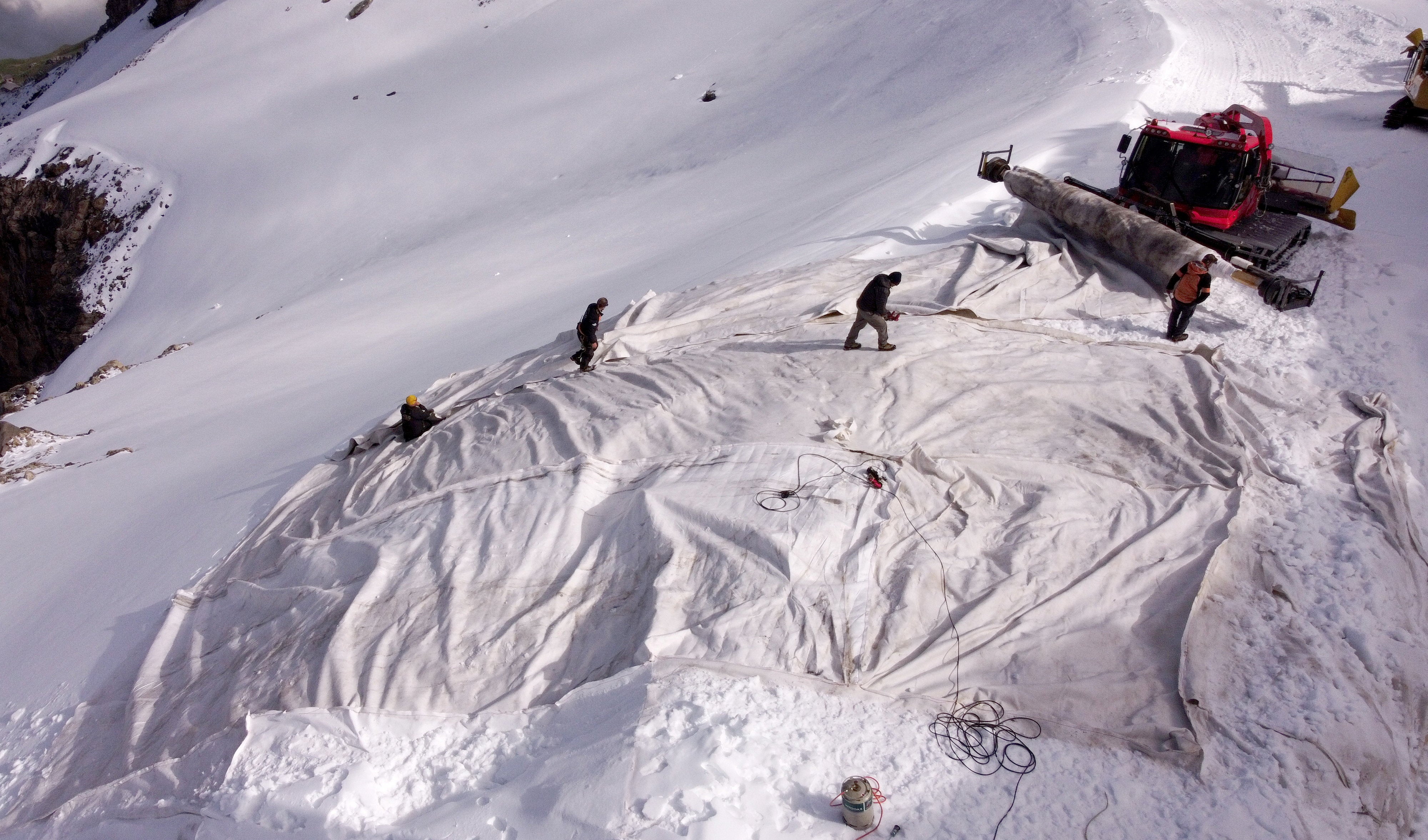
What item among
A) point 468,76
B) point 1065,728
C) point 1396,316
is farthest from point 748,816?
point 468,76

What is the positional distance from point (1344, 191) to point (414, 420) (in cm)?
1051

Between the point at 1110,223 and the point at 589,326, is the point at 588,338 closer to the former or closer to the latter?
the point at 589,326

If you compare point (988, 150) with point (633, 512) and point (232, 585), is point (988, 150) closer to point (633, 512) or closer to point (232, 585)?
point (633, 512)

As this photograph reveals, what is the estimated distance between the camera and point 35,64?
5925 centimetres

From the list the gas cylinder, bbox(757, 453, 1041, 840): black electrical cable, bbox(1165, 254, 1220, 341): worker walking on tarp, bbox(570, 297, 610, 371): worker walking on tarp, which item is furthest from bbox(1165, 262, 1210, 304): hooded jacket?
the gas cylinder

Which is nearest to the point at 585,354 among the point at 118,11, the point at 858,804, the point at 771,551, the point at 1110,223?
the point at 771,551

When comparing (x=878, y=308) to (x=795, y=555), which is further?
(x=878, y=308)

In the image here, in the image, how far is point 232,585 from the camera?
17.2 ft

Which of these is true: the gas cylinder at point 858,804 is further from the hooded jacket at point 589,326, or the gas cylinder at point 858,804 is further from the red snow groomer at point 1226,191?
the red snow groomer at point 1226,191

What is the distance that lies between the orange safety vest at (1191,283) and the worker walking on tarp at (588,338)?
506cm

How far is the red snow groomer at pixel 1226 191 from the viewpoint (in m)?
7.97

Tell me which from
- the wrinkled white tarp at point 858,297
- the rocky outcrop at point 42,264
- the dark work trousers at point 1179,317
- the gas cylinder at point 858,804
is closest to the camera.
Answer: the gas cylinder at point 858,804

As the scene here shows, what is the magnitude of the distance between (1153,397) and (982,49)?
14.1 metres

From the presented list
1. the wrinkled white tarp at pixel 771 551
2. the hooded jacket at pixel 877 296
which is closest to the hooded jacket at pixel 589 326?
the wrinkled white tarp at pixel 771 551
